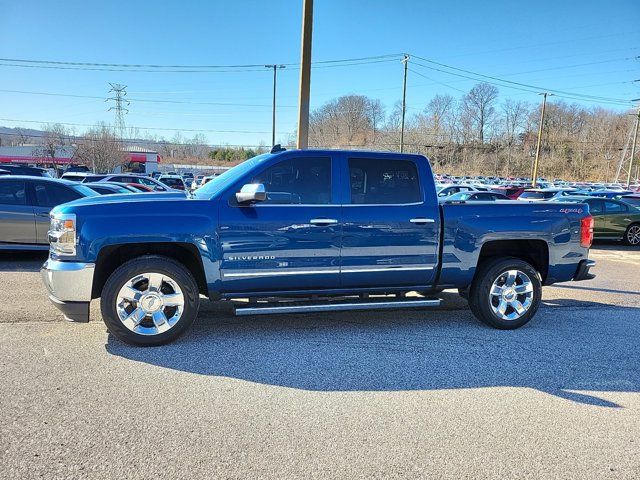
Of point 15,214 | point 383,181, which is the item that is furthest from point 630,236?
point 15,214

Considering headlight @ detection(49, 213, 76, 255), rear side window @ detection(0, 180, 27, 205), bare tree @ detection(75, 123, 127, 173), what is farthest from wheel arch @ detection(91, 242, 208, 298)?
bare tree @ detection(75, 123, 127, 173)

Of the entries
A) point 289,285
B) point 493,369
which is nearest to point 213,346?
Result: point 289,285

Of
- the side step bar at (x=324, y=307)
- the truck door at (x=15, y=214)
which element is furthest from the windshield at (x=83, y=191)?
the side step bar at (x=324, y=307)

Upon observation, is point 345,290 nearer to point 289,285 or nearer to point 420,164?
point 289,285

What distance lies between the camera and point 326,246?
482cm

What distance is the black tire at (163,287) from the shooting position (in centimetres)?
439

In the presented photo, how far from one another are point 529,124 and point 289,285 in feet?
389

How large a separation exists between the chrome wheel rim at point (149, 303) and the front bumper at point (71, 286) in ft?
1.00

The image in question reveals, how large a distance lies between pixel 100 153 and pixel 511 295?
221 feet

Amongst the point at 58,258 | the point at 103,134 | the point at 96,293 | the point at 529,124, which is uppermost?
the point at 529,124

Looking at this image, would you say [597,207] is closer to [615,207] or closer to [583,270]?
[615,207]

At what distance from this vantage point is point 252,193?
440 centimetres

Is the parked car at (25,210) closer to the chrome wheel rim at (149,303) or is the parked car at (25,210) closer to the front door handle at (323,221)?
the chrome wheel rim at (149,303)

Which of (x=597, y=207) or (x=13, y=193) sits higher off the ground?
(x=13, y=193)
